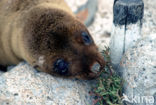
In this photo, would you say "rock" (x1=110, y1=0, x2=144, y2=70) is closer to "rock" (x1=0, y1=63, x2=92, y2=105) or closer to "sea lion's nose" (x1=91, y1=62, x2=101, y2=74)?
"sea lion's nose" (x1=91, y1=62, x2=101, y2=74)

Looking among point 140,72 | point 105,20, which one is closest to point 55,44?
point 140,72

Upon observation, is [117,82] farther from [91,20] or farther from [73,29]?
[91,20]

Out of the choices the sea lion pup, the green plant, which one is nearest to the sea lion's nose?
the sea lion pup

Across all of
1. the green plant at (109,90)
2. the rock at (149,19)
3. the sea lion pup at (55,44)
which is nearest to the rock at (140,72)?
the green plant at (109,90)

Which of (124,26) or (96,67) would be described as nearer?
(96,67)

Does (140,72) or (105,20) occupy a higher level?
(105,20)

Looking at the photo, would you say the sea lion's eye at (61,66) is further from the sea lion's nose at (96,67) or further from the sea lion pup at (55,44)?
the sea lion's nose at (96,67)

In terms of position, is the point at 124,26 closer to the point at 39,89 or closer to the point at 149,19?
the point at 39,89
